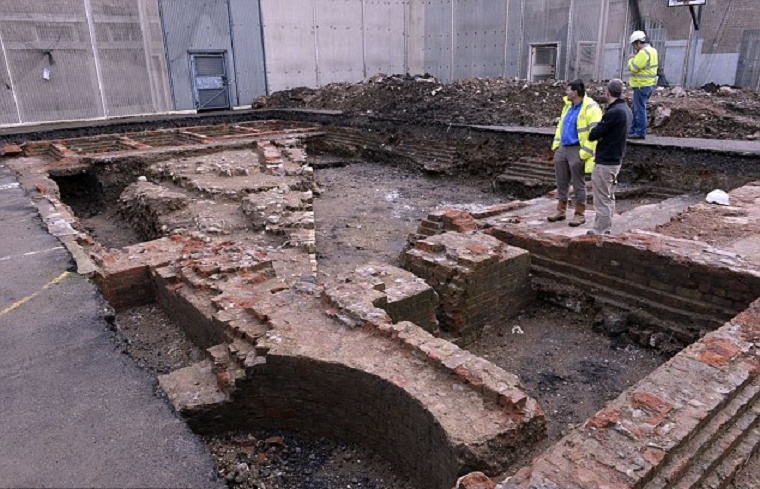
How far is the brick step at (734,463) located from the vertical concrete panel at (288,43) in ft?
67.1

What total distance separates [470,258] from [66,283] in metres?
3.79

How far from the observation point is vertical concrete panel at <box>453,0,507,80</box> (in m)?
19.6

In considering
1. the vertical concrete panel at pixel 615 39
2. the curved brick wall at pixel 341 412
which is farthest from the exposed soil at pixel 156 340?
the vertical concrete panel at pixel 615 39

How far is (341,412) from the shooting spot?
376 cm

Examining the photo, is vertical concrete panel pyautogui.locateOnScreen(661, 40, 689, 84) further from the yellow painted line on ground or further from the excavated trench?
the yellow painted line on ground

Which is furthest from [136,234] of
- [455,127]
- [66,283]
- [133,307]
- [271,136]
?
[455,127]

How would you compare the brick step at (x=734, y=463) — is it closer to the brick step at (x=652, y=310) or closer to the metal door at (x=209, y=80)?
the brick step at (x=652, y=310)

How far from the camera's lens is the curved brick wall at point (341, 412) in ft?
10.7

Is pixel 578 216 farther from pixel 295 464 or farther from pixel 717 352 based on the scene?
pixel 295 464

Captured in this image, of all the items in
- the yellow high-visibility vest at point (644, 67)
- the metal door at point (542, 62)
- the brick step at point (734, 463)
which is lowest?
the brick step at point (734, 463)

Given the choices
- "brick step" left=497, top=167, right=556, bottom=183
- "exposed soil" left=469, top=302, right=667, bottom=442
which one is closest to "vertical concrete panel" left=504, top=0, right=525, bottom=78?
"brick step" left=497, top=167, right=556, bottom=183

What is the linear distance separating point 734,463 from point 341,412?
91.7 inches

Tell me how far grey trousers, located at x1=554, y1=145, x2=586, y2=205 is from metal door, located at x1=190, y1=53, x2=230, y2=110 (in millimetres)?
16071

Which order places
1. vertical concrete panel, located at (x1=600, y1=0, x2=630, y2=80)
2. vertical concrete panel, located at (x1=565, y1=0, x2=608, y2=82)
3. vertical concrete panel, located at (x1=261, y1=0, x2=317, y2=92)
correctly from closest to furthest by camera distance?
vertical concrete panel, located at (x1=600, y1=0, x2=630, y2=80), vertical concrete panel, located at (x1=565, y1=0, x2=608, y2=82), vertical concrete panel, located at (x1=261, y1=0, x2=317, y2=92)
